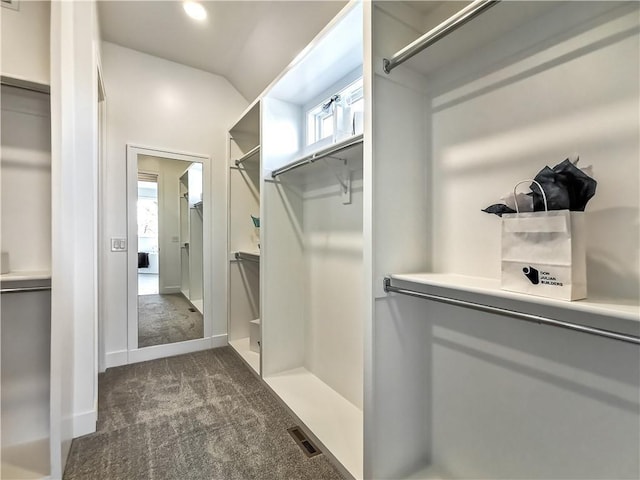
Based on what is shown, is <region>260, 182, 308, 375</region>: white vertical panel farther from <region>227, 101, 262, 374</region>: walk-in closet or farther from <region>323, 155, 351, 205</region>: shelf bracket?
<region>227, 101, 262, 374</region>: walk-in closet

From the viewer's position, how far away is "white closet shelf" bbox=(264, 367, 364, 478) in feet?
5.13

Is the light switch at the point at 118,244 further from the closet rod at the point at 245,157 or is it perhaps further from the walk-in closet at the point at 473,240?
the walk-in closet at the point at 473,240

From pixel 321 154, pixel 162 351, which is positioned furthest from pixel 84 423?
pixel 321 154

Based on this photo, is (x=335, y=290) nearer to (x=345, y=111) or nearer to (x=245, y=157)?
(x=345, y=111)

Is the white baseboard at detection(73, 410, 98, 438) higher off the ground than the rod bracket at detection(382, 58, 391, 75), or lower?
lower

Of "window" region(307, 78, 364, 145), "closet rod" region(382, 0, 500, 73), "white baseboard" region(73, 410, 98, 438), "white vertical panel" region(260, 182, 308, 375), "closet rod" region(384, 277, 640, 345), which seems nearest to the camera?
"closet rod" region(384, 277, 640, 345)

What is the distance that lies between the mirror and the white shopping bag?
2.81 metres

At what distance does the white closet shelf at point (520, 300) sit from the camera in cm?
74

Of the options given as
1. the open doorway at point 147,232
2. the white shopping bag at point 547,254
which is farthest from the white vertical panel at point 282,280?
the white shopping bag at point 547,254

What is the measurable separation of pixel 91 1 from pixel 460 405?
118 inches

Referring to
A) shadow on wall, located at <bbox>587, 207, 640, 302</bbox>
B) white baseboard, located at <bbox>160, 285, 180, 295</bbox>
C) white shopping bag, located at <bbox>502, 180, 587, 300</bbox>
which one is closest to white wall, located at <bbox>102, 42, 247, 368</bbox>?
white baseboard, located at <bbox>160, 285, 180, 295</bbox>

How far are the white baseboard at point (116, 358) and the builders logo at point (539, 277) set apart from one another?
314 centimetres

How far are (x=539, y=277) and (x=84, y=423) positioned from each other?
7.86 ft

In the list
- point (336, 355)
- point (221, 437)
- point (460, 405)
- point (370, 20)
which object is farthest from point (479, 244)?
point (221, 437)
